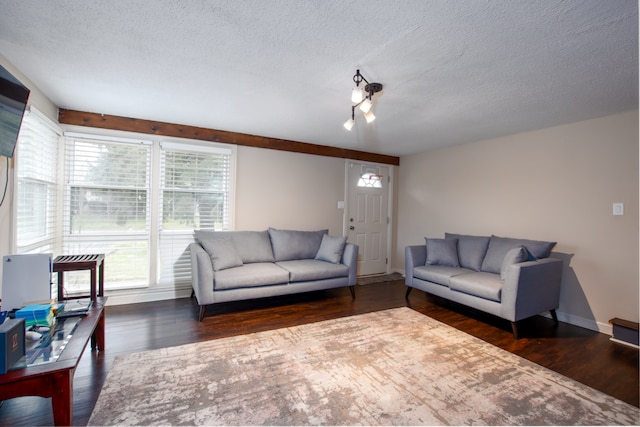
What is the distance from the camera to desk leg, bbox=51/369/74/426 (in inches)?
52.3

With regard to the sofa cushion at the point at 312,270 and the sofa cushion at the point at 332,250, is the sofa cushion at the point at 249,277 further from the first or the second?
the sofa cushion at the point at 332,250

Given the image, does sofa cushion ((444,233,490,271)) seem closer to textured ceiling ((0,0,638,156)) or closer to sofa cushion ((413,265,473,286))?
sofa cushion ((413,265,473,286))

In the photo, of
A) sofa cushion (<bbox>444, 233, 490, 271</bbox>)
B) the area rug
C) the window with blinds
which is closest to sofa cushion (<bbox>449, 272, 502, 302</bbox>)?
sofa cushion (<bbox>444, 233, 490, 271</bbox>)

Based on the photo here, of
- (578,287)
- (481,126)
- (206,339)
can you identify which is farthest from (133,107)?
(578,287)

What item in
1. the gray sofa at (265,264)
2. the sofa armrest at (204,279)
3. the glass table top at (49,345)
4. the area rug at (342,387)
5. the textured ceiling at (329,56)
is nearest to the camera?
the glass table top at (49,345)

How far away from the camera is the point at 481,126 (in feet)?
11.4

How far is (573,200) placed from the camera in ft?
10.6

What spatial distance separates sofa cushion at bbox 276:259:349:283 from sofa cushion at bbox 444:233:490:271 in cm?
156

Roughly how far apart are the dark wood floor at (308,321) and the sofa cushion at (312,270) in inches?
13.8

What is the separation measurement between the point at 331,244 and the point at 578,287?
2886mm

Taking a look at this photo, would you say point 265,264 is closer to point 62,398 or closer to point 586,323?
point 62,398

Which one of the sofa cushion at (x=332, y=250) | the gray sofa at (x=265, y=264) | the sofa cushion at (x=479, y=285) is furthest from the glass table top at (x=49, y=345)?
the sofa cushion at (x=479, y=285)

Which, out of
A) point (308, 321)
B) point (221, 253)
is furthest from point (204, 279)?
point (308, 321)

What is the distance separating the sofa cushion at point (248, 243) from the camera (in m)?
3.75
